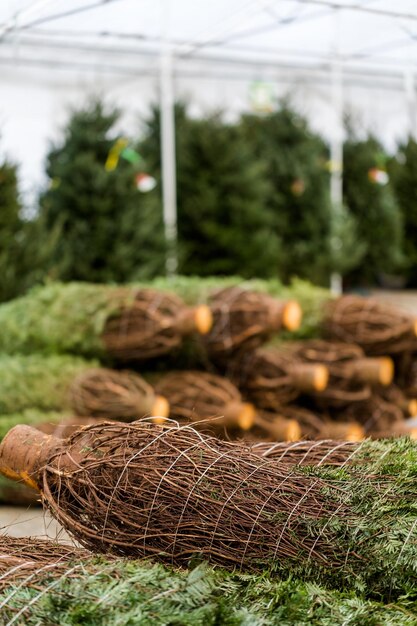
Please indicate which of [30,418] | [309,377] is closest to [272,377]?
[309,377]

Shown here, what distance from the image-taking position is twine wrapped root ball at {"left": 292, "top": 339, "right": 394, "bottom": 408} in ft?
21.9

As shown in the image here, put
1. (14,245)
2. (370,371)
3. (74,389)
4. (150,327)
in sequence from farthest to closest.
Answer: (14,245), (370,371), (150,327), (74,389)

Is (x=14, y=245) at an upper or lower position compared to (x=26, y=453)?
upper

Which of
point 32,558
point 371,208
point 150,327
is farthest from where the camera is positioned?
point 371,208

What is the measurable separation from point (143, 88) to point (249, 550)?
55.1ft

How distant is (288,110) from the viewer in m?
13.5

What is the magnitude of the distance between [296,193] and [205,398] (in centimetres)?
763

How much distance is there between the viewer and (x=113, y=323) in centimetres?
611

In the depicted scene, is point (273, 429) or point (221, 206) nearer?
point (273, 429)

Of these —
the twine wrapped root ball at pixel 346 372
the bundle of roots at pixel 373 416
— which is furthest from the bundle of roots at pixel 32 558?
the bundle of roots at pixel 373 416

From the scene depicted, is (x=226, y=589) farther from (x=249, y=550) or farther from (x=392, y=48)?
(x=392, y=48)

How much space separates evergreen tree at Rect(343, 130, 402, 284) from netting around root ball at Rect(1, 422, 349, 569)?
40.5 ft

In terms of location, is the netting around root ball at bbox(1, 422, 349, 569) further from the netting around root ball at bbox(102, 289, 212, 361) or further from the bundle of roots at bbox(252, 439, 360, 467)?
the netting around root ball at bbox(102, 289, 212, 361)

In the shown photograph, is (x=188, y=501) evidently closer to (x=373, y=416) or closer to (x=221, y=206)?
(x=373, y=416)
